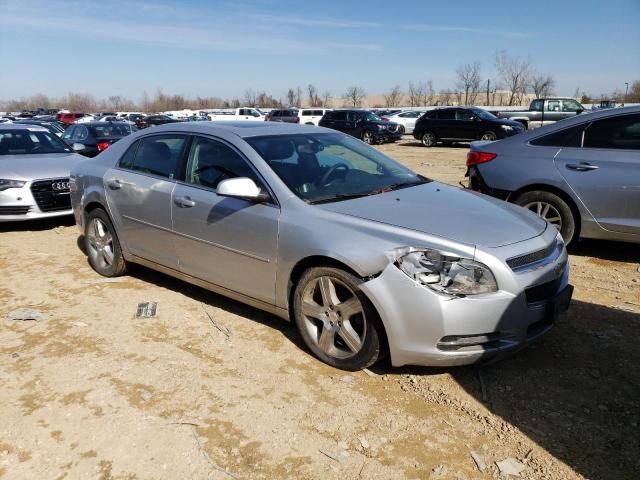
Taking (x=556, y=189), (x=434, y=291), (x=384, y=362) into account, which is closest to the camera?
(x=434, y=291)

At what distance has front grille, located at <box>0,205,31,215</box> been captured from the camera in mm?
7125

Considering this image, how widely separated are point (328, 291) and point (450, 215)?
944 mm

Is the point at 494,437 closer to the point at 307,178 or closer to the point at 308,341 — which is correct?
the point at 308,341

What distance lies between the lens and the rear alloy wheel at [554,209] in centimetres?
546

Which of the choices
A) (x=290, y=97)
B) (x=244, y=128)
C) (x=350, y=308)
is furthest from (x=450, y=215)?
(x=290, y=97)

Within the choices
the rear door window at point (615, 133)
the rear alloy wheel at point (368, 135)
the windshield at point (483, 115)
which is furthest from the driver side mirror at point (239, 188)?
the rear alloy wheel at point (368, 135)

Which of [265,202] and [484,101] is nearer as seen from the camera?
[265,202]

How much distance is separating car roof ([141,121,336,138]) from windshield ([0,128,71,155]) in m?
4.77

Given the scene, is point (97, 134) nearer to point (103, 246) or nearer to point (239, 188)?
point (103, 246)

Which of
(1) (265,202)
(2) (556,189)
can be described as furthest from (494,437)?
(2) (556,189)

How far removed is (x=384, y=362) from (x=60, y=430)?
198 centimetres

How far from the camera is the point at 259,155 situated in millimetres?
3859

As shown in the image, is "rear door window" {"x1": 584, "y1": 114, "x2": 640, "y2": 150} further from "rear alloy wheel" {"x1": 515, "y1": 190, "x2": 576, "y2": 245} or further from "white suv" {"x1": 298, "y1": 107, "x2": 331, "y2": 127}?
"white suv" {"x1": 298, "y1": 107, "x2": 331, "y2": 127}

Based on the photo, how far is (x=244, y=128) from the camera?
432 centimetres
